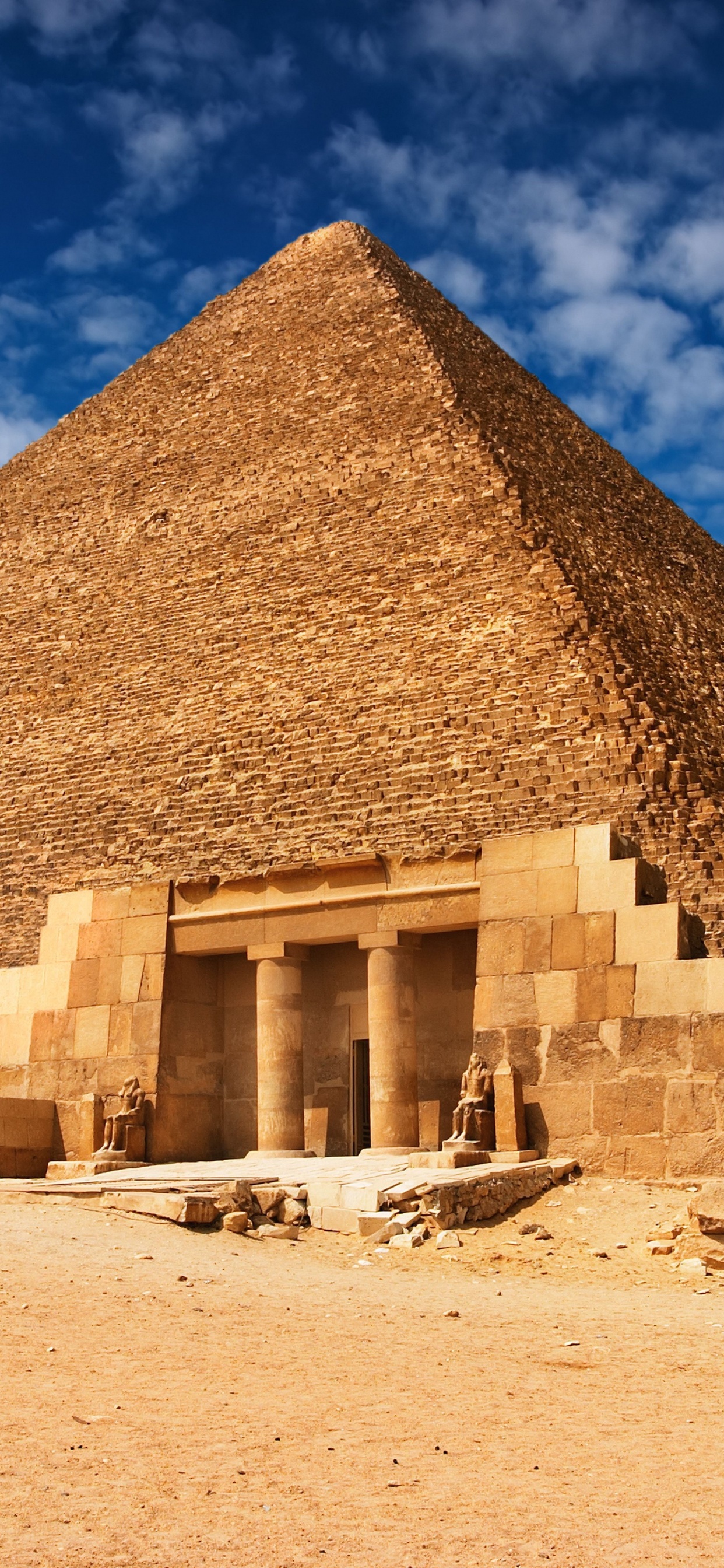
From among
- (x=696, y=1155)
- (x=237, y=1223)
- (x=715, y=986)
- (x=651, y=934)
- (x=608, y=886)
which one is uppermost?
(x=608, y=886)

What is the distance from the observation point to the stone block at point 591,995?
1265 cm

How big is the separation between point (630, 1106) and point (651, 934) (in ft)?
4.17

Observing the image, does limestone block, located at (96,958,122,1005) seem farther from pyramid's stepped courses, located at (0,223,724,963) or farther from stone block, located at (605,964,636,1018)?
stone block, located at (605,964,636,1018)

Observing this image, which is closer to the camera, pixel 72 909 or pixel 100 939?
pixel 100 939

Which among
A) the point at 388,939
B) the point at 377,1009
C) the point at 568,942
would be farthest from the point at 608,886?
the point at 377,1009

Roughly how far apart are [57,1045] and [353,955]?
9.49ft

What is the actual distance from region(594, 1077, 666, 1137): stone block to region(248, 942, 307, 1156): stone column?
3621 mm

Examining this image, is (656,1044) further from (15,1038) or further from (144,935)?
(15,1038)

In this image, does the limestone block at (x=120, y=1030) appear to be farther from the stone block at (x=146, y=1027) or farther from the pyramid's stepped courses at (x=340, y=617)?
the pyramid's stepped courses at (x=340, y=617)

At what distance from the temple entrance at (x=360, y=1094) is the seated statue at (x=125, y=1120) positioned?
1.96m

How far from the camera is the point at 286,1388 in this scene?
255 inches

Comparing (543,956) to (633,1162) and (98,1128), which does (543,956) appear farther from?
(98,1128)

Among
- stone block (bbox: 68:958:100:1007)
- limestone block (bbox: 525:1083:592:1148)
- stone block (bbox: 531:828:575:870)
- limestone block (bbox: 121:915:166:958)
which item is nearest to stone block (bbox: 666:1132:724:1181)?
limestone block (bbox: 525:1083:592:1148)

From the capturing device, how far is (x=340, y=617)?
25922mm
